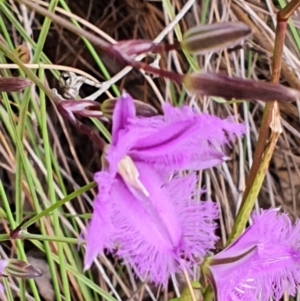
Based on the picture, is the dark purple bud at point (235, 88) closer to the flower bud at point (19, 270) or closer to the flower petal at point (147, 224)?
the flower petal at point (147, 224)

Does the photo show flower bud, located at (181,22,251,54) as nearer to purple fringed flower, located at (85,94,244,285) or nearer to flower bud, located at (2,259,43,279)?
purple fringed flower, located at (85,94,244,285)

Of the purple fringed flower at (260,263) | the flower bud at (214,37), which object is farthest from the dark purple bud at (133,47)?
the purple fringed flower at (260,263)

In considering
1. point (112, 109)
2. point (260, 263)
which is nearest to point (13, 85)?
point (112, 109)

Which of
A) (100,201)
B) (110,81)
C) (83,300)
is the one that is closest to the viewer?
(100,201)

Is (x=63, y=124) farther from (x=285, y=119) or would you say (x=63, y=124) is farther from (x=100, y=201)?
(x=100, y=201)

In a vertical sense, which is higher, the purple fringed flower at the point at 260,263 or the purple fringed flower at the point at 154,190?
the purple fringed flower at the point at 154,190

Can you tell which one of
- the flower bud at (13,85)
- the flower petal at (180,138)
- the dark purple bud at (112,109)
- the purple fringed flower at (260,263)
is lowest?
the purple fringed flower at (260,263)

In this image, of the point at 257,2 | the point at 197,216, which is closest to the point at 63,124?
the point at 257,2
